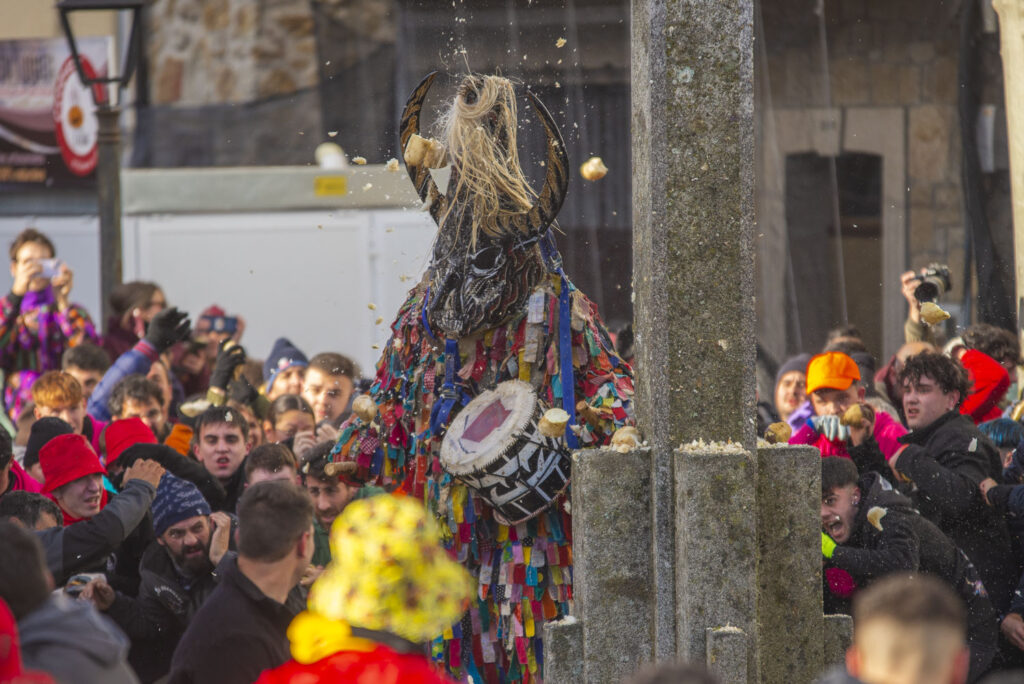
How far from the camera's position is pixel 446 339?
15.3ft

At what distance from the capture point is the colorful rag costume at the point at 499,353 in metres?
4.50

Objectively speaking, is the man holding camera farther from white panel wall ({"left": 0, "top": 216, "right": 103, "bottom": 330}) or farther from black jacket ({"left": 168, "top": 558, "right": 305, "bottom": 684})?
white panel wall ({"left": 0, "top": 216, "right": 103, "bottom": 330})

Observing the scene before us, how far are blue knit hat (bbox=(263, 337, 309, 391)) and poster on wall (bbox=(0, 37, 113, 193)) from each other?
18.3ft

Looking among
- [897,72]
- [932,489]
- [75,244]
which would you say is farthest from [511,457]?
[75,244]

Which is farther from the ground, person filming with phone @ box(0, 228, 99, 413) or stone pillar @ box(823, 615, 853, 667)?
person filming with phone @ box(0, 228, 99, 413)

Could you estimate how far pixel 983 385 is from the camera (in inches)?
249

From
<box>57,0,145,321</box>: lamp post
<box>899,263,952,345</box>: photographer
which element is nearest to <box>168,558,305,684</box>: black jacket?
<box>899,263,952,345</box>: photographer

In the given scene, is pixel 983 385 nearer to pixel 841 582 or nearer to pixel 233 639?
pixel 841 582

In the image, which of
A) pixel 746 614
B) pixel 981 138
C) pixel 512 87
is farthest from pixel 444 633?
pixel 981 138

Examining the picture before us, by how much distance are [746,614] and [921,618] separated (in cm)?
132

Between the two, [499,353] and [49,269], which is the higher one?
[49,269]

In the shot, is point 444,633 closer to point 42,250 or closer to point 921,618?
point 921,618

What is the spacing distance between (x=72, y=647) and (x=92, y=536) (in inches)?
76.9

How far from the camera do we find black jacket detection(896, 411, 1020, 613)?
5355 mm
